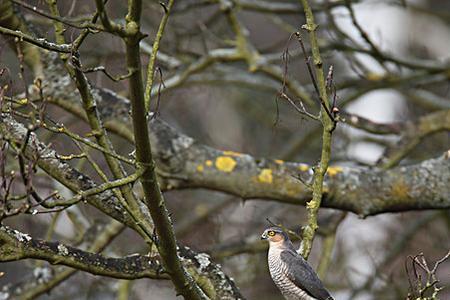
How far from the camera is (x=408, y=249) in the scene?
33.7 feet

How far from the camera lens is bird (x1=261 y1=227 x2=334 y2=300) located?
496 centimetres

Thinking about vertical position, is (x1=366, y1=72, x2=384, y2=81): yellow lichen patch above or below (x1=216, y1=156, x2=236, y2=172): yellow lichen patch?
above

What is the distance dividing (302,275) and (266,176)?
1169mm

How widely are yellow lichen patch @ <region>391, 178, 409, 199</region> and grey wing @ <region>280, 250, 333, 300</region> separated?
3.91 ft

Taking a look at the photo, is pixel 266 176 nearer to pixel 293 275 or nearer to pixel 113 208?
pixel 293 275

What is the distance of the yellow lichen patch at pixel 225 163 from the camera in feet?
19.7

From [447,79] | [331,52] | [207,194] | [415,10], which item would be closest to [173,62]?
[331,52]

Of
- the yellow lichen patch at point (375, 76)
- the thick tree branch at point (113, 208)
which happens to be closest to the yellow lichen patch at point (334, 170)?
the thick tree branch at point (113, 208)

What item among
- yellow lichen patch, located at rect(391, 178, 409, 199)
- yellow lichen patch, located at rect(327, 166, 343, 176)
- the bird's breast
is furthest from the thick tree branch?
yellow lichen patch, located at rect(391, 178, 409, 199)

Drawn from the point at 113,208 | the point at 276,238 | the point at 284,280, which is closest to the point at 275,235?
the point at 276,238

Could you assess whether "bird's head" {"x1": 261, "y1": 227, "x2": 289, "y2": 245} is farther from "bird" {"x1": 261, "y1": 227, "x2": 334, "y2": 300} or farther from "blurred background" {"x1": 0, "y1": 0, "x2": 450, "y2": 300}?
"blurred background" {"x1": 0, "y1": 0, "x2": 450, "y2": 300}

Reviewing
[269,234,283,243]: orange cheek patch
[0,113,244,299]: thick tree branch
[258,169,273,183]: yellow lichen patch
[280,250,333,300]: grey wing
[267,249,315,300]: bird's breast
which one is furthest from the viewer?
[258,169,273,183]: yellow lichen patch

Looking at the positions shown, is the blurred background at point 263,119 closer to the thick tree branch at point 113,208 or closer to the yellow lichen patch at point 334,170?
the yellow lichen patch at point 334,170

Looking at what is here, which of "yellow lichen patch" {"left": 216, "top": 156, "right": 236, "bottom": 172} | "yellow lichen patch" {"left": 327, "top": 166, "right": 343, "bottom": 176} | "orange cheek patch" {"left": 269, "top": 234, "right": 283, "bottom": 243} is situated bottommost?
"orange cheek patch" {"left": 269, "top": 234, "right": 283, "bottom": 243}
